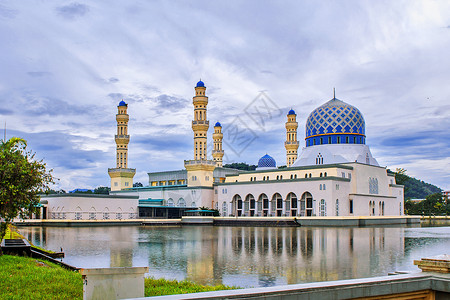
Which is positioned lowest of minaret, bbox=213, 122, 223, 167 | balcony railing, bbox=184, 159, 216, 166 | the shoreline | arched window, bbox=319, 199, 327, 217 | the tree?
the shoreline

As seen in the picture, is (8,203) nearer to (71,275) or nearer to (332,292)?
(71,275)

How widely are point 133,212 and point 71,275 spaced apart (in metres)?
47.2

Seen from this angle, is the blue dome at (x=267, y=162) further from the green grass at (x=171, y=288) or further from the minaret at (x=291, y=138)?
the green grass at (x=171, y=288)

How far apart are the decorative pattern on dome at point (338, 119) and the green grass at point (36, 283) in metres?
49.7

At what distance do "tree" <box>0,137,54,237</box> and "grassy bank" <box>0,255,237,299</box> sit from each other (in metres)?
3.06

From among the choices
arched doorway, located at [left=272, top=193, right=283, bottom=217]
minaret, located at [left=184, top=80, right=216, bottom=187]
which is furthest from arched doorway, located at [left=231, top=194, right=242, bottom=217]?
arched doorway, located at [left=272, top=193, right=283, bottom=217]

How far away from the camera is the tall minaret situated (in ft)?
189

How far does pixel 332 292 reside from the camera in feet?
17.0

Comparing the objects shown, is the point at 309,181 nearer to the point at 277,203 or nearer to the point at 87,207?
the point at 277,203

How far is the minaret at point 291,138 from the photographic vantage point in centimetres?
7025

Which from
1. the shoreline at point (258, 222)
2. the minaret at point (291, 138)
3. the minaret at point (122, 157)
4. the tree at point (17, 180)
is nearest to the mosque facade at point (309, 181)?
the shoreline at point (258, 222)

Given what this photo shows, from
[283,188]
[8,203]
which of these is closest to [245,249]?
[8,203]

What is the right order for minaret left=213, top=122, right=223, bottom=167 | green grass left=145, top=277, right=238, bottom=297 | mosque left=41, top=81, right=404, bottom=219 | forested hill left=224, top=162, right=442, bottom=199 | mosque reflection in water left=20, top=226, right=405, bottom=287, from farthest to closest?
forested hill left=224, top=162, right=442, bottom=199 < minaret left=213, top=122, right=223, bottom=167 < mosque left=41, top=81, right=404, bottom=219 < mosque reflection in water left=20, top=226, right=405, bottom=287 < green grass left=145, top=277, right=238, bottom=297

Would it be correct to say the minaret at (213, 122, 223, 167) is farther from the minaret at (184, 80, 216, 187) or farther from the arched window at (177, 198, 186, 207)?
the minaret at (184, 80, 216, 187)
